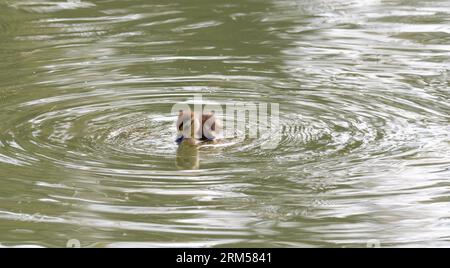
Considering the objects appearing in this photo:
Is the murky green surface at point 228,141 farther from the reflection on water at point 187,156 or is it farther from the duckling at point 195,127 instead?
the duckling at point 195,127

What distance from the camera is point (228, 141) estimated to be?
31.0 feet

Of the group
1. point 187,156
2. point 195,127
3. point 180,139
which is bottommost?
point 187,156

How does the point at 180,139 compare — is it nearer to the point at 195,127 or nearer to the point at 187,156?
the point at 195,127

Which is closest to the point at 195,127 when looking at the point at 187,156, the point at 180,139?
the point at 180,139

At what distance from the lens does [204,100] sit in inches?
424

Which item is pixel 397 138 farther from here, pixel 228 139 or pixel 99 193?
pixel 99 193

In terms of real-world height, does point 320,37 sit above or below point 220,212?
above

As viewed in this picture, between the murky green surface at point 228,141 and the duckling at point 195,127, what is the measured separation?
0.18m

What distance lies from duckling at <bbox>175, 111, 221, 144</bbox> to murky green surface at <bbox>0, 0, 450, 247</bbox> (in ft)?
0.59

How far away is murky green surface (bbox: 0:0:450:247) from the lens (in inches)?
299

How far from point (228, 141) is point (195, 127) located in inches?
12.7

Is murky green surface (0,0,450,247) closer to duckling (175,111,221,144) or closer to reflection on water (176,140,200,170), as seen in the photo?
reflection on water (176,140,200,170)
